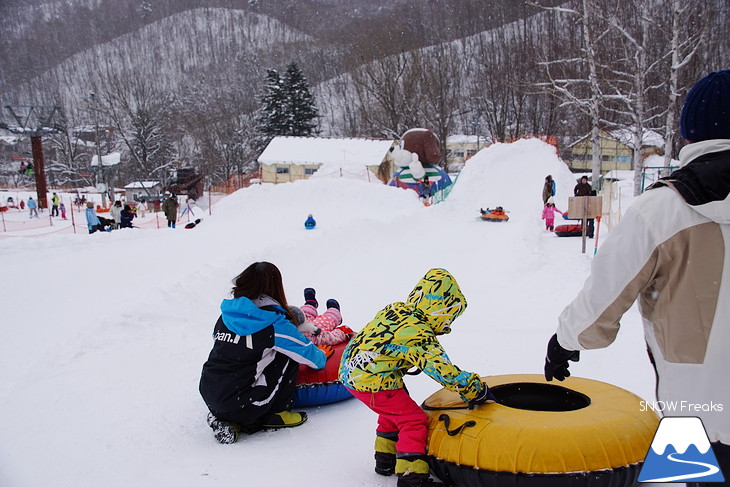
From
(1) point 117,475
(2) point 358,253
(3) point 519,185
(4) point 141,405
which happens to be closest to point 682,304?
(1) point 117,475

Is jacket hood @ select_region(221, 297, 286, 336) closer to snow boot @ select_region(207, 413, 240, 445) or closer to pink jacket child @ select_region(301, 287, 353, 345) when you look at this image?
snow boot @ select_region(207, 413, 240, 445)

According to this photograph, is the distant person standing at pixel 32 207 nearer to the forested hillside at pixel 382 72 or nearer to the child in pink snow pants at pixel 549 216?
the forested hillside at pixel 382 72

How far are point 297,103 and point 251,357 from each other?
4197cm

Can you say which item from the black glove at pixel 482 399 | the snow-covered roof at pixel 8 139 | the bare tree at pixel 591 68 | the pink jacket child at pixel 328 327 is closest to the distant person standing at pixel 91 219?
the pink jacket child at pixel 328 327

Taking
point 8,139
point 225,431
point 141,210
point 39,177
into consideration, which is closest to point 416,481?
point 225,431

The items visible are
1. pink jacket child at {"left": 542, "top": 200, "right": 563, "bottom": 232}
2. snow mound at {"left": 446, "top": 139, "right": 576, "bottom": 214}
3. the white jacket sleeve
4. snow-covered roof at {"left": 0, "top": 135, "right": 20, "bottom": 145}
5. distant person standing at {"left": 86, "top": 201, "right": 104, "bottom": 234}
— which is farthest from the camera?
snow-covered roof at {"left": 0, "top": 135, "right": 20, "bottom": 145}

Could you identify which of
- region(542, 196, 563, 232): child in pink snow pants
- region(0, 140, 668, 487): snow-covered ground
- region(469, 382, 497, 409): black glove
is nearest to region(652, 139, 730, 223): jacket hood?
region(469, 382, 497, 409): black glove

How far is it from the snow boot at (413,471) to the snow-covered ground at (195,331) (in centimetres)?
21

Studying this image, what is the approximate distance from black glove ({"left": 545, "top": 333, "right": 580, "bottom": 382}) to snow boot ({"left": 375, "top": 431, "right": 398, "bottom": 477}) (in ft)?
3.58

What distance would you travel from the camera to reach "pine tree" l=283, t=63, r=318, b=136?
140 feet

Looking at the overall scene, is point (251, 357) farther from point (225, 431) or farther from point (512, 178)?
point (512, 178)

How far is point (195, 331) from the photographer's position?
5.74m

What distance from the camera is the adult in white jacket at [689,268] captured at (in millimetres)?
1576

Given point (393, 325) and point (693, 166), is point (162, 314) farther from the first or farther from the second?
point (693, 166)
